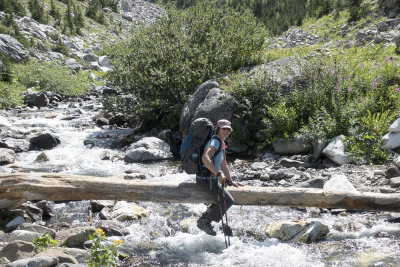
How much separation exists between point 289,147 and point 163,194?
18.4 ft

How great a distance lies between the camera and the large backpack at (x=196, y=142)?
5371 millimetres

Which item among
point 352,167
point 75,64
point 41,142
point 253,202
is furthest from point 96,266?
point 75,64

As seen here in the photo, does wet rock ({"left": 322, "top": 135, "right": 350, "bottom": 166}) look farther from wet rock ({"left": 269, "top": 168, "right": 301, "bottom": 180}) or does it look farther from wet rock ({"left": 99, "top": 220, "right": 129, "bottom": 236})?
wet rock ({"left": 99, "top": 220, "right": 129, "bottom": 236})

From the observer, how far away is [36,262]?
3.93 m

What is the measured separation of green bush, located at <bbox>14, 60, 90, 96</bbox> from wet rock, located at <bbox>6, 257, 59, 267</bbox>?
23045 mm

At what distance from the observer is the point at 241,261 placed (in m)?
5.24

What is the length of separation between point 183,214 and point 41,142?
27.3 ft

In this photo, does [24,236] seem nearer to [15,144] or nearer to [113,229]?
[113,229]

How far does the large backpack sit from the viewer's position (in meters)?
5.37

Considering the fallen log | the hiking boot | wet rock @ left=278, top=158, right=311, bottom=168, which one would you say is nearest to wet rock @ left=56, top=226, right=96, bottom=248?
the fallen log

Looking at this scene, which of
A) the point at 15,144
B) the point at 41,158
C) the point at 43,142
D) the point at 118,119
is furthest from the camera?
the point at 118,119

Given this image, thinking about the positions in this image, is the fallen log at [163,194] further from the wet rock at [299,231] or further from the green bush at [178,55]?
the green bush at [178,55]

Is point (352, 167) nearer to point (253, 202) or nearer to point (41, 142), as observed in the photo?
point (253, 202)

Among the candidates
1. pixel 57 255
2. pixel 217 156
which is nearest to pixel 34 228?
pixel 57 255
